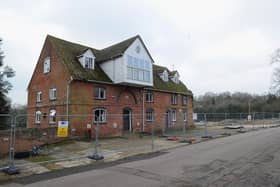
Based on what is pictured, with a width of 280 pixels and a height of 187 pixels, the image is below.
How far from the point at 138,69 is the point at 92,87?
5.46m

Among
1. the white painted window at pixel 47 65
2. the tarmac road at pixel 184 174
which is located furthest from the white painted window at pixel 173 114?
the tarmac road at pixel 184 174

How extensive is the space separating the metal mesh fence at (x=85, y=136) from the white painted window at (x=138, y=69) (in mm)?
4125

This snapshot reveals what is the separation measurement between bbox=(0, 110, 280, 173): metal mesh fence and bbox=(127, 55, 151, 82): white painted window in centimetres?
412

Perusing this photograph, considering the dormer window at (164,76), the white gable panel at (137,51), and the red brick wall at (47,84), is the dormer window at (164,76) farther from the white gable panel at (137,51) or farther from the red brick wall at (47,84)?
the red brick wall at (47,84)

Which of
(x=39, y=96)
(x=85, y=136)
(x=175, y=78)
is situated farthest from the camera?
(x=175, y=78)

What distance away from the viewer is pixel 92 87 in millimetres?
22969

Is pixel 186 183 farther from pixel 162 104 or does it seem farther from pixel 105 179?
pixel 162 104

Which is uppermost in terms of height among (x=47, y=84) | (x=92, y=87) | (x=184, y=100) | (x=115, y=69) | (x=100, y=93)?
(x=115, y=69)

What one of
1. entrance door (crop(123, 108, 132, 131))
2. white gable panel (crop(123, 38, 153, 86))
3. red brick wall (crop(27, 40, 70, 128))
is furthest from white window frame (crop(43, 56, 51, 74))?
entrance door (crop(123, 108, 132, 131))

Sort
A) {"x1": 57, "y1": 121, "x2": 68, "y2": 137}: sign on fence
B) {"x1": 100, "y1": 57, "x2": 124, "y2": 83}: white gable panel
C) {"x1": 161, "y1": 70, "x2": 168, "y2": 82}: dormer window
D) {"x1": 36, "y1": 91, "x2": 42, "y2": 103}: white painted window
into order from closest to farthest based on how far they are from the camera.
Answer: {"x1": 57, "y1": 121, "x2": 68, "y2": 137}: sign on fence
{"x1": 100, "y1": 57, "x2": 124, "y2": 83}: white gable panel
{"x1": 36, "y1": 91, "x2": 42, "y2": 103}: white painted window
{"x1": 161, "y1": 70, "x2": 168, "y2": 82}: dormer window

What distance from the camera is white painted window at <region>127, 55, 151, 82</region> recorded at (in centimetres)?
2443

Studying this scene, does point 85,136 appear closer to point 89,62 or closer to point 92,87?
point 92,87

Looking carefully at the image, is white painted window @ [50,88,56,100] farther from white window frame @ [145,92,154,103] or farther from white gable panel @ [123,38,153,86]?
white window frame @ [145,92,154,103]

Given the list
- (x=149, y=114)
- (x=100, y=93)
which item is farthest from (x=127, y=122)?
(x=100, y=93)
